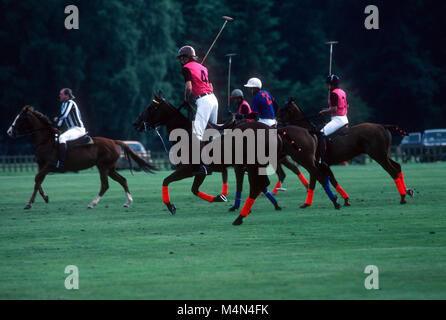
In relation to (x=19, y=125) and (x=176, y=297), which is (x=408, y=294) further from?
(x=19, y=125)

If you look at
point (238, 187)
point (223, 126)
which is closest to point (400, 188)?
point (238, 187)

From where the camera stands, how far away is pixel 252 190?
1328 cm

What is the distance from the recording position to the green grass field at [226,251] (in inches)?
302

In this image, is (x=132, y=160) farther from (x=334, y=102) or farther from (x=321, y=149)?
(x=321, y=149)

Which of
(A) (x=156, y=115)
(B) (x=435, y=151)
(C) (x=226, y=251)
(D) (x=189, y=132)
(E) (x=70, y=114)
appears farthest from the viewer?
(B) (x=435, y=151)

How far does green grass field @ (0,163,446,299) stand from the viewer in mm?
7680

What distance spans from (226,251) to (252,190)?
325 centimetres

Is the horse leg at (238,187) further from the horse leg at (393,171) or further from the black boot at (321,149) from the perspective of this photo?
the horse leg at (393,171)

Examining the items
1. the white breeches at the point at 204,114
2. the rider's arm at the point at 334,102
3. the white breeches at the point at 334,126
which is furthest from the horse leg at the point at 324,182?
the white breeches at the point at 204,114

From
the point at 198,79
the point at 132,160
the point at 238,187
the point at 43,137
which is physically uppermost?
the point at 198,79

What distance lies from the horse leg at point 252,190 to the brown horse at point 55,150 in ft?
17.9

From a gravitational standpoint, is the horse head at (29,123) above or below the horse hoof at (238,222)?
above

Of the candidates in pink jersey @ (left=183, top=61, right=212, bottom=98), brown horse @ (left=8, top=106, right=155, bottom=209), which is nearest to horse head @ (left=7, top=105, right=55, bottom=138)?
brown horse @ (left=8, top=106, right=155, bottom=209)

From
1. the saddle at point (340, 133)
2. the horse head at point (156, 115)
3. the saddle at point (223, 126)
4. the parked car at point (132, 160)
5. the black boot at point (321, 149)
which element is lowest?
the parked car at point (132, 160)
